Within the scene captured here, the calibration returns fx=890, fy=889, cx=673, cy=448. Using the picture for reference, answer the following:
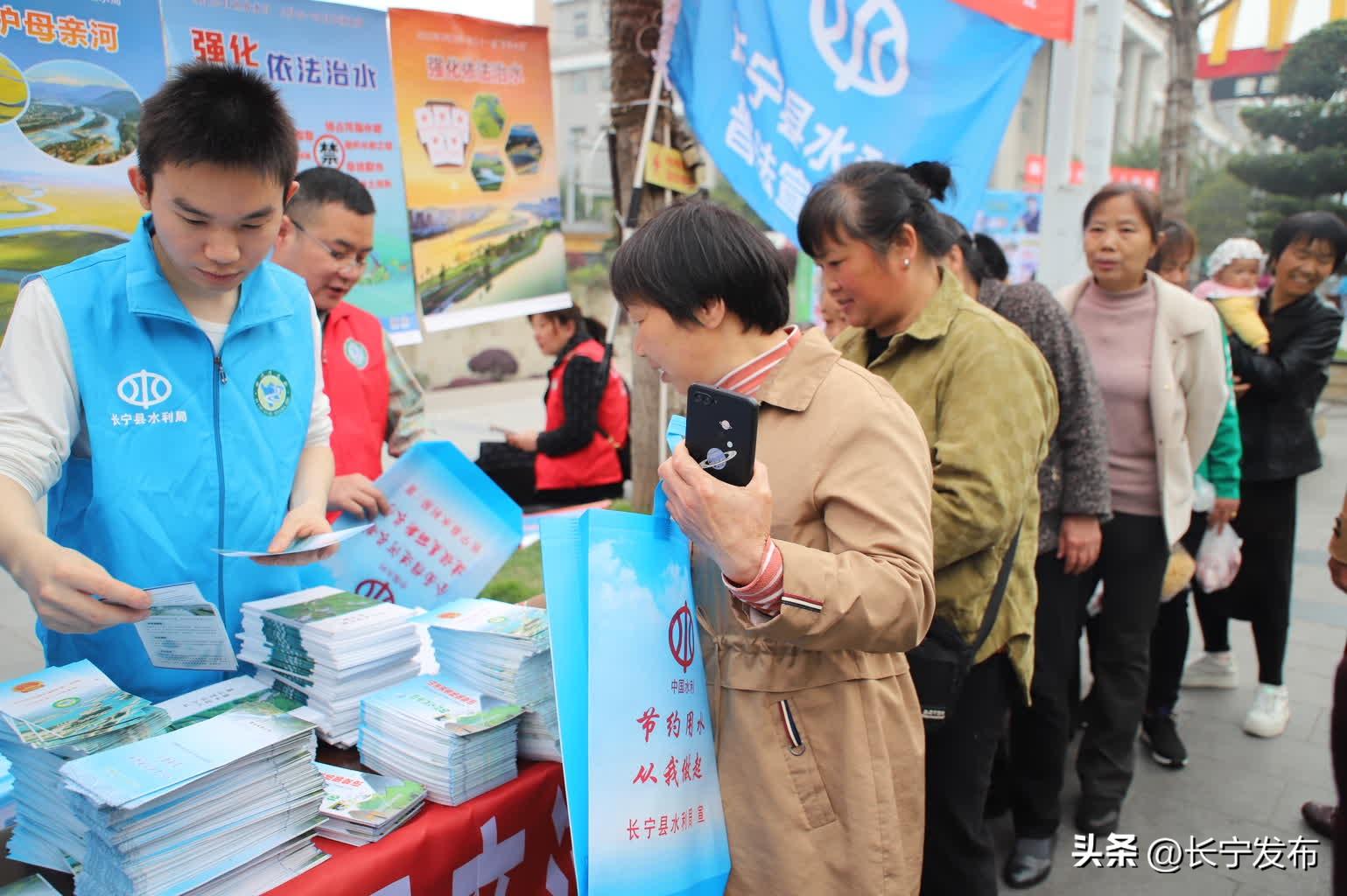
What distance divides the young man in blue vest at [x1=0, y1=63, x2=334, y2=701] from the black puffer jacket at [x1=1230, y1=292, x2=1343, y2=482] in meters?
3.58

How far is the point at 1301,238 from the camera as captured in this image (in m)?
3.63

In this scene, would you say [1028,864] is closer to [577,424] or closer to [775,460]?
[775,460]

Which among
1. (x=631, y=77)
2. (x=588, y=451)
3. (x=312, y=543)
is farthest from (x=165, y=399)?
(x=631, y=77)

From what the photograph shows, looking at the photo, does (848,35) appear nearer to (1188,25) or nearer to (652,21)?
(652,21)

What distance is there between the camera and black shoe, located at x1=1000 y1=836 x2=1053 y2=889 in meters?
2.75

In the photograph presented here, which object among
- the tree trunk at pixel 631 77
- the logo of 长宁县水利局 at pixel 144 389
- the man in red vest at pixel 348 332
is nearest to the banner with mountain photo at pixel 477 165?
the man in red vest at pixel 348 332

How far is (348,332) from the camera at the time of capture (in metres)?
2.54

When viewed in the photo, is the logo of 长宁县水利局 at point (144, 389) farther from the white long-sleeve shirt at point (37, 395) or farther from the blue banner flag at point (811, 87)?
the blue banner flag at point (811, 87)

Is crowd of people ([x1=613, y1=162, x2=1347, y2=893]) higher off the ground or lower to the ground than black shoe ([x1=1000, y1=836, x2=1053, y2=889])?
higher

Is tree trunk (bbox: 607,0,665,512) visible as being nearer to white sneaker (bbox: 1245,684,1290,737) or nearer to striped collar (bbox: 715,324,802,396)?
striped collar (bbox: 715,324,802,396)

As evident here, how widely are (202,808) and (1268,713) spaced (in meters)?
4.01

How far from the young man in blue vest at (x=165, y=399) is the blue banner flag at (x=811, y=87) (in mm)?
2130

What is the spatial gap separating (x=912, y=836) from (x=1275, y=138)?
22.5 meters

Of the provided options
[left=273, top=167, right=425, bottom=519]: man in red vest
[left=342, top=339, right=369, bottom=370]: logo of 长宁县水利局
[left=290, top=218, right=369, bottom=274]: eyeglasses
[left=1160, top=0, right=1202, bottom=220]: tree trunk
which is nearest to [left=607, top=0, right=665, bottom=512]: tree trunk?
[left=273, top=167, right=425, bottom=519]: man in red vest
